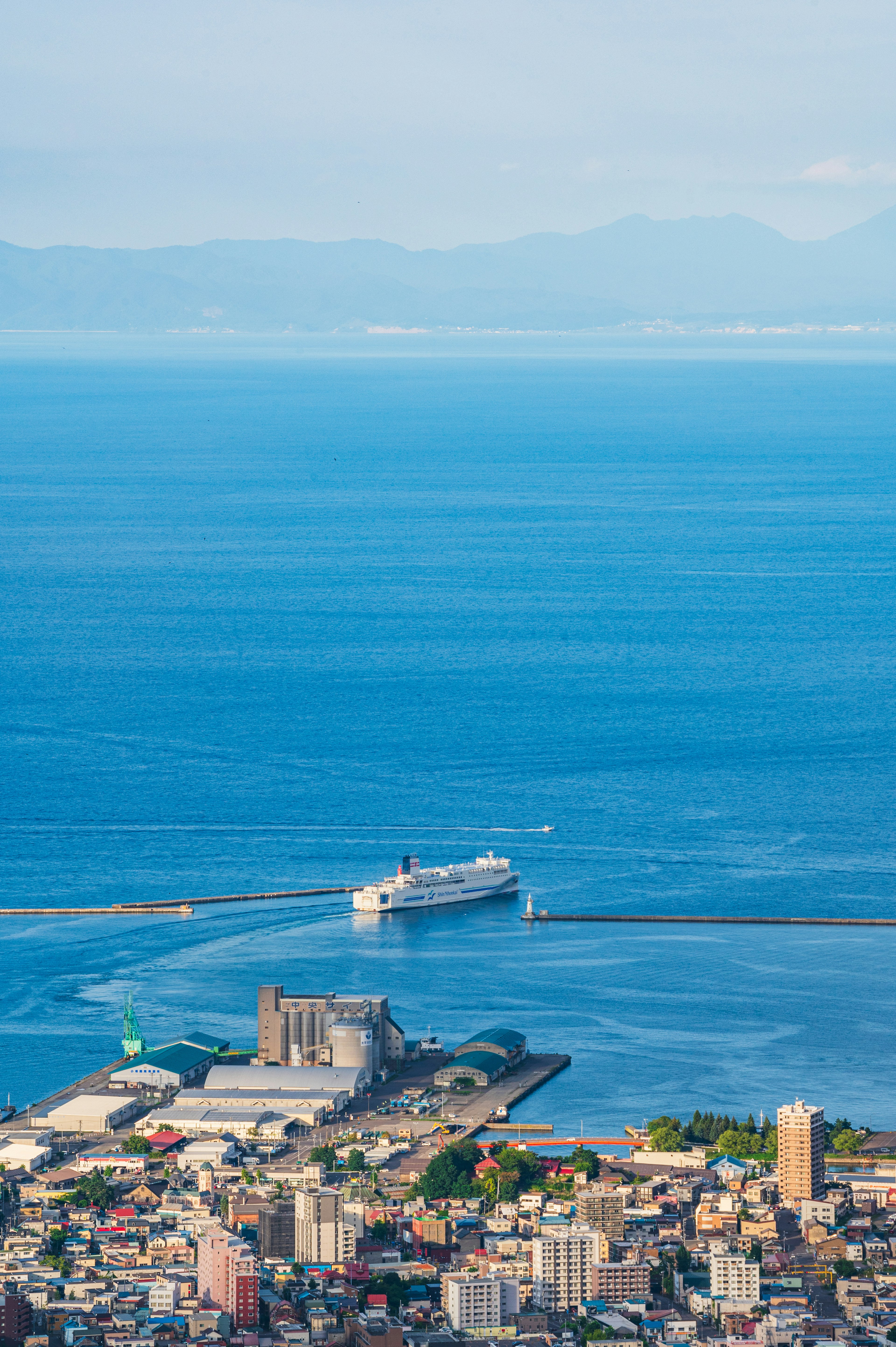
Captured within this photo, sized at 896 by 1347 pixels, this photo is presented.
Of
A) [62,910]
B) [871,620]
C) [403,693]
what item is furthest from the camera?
[871,620]

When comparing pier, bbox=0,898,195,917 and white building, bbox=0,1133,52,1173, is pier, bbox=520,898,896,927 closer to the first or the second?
pier, bbox=0,898,195,917

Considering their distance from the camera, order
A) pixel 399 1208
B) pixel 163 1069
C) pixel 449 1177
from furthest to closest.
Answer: pixel 163 1069, pixel 449 1177, pixel 399 1208

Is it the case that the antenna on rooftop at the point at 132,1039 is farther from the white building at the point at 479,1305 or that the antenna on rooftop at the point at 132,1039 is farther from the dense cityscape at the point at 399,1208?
the white building at the point at 479,1305

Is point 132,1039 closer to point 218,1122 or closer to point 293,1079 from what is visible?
point 293,1079

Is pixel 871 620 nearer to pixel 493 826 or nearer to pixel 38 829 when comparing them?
pixel 493 826

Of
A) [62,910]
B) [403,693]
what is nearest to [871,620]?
[403,693]

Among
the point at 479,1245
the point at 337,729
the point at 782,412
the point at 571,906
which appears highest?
the point at 782,412

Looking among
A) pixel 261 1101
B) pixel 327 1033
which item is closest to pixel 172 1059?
pixel 261 1101
